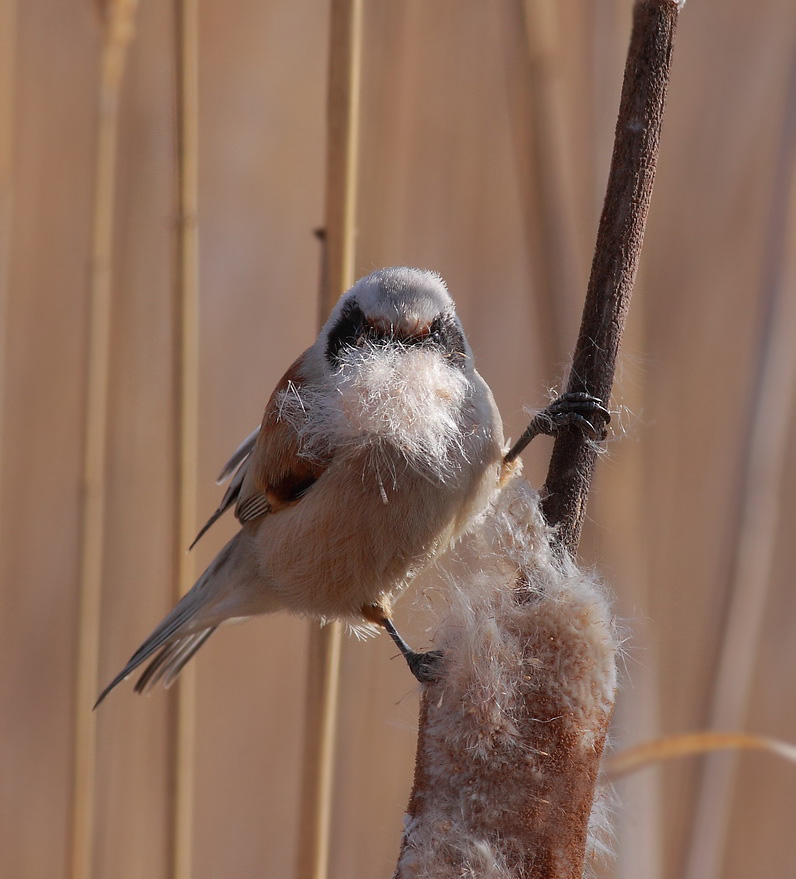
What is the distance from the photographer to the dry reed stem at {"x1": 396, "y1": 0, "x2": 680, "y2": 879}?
0.84 m

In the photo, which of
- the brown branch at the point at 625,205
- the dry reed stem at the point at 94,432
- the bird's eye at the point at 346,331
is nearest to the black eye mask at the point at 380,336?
the bird's eye at the point at 346,331

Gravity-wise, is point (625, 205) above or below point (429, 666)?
above

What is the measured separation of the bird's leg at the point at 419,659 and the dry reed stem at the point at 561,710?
0.03m

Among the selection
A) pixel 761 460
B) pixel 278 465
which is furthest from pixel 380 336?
pixel 761 460

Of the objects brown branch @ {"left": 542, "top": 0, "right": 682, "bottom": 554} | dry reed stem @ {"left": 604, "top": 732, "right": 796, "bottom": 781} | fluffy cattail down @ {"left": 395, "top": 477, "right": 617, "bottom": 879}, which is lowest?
dry reed stem @ {"left": 604, "top": 732, "right": 796, "bottom": 781}

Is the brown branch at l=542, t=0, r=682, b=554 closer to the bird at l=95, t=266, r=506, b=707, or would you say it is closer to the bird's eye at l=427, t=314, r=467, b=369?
the bird at l=95, t=266, r=506, b=707

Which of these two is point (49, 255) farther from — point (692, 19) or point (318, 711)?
point (692, 19)

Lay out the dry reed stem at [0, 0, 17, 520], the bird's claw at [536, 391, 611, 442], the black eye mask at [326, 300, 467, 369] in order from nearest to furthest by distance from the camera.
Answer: the bird's claw at [536, 391, 611, 442] → the black eye mask at [326, 300, 467, 369] → the dry reed stem at [0, 0, 17, 520]

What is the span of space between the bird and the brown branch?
0.60 feet

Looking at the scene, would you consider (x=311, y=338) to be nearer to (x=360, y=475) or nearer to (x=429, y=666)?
(x=360, y=475)

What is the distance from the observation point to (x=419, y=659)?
4.23 feet

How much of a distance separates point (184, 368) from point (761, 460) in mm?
983

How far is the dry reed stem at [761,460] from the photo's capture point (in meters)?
1.56

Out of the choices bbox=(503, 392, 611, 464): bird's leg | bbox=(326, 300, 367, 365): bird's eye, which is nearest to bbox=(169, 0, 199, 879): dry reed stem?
bbox=(326, 300, 367, 365): bird's eye
